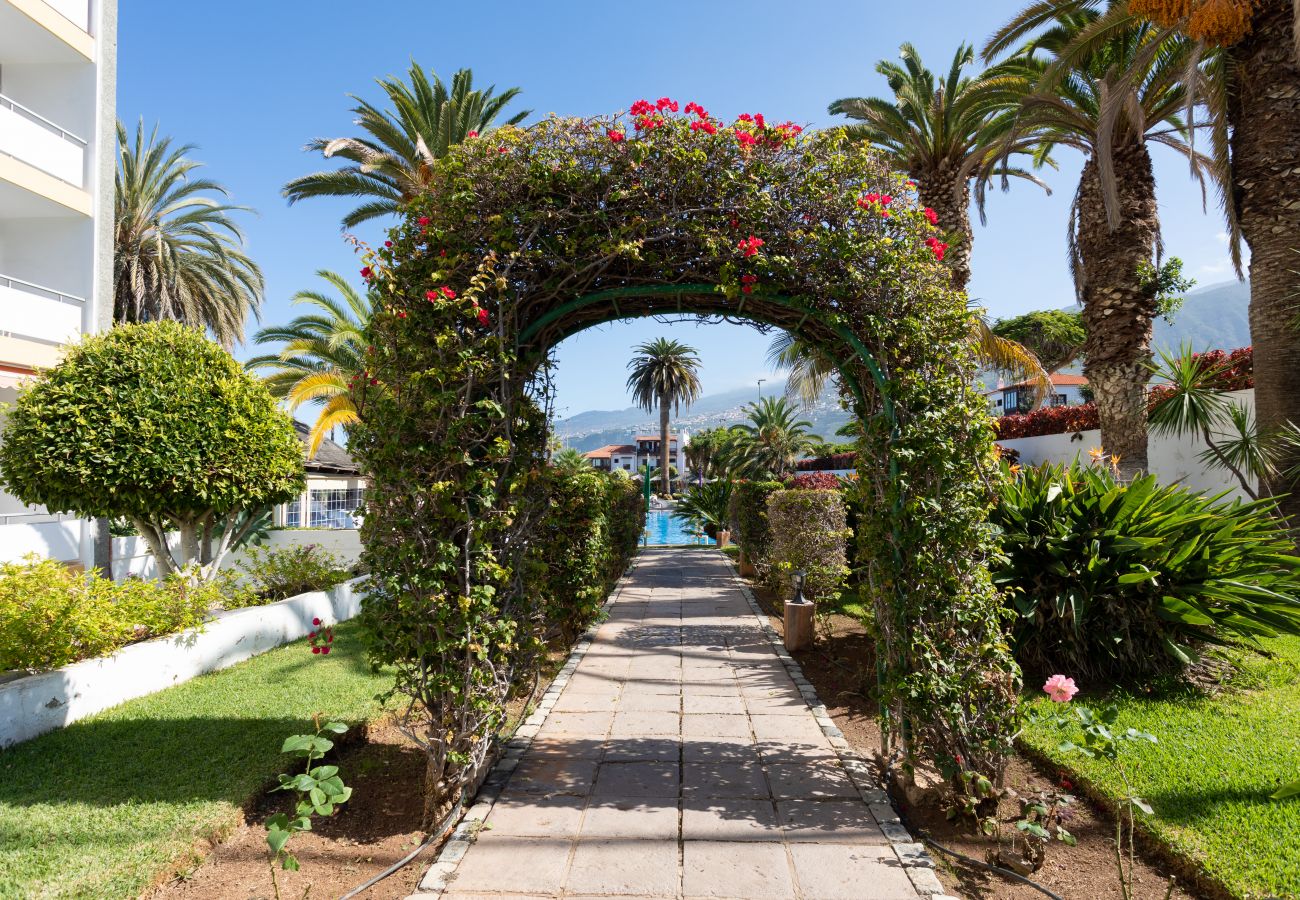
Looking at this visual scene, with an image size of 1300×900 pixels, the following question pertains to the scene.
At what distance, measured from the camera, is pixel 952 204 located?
11852 mm

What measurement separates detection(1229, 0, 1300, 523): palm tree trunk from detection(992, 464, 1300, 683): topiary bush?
10.6 ft

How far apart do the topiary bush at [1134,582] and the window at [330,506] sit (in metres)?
20.5

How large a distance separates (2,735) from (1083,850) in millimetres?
6351

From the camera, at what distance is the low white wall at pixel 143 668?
4.54 meters

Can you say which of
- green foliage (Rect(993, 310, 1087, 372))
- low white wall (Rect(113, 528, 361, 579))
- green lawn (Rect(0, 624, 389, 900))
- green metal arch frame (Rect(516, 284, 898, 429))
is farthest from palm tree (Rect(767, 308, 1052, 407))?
green foliage (Rect(993, 310, 1087, 372))

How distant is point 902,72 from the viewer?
39.1ft

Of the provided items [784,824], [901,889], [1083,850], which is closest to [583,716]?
[784,824]

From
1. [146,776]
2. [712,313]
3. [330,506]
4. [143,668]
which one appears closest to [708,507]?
[330,506]

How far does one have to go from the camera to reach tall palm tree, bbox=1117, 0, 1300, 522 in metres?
7.45

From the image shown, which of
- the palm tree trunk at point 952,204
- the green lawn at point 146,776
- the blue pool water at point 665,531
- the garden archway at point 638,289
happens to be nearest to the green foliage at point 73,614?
the green lawn at point 146,776

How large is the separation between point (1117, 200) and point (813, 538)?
609cm

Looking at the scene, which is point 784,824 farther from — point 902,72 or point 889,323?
point 902,72

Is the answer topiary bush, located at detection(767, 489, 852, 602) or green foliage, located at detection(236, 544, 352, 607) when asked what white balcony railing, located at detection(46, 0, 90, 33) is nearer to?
green foliage, located at detection(236, 544, 352, 607)

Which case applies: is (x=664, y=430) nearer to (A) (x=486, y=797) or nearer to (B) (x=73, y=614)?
(B) (x=73, y=614)
